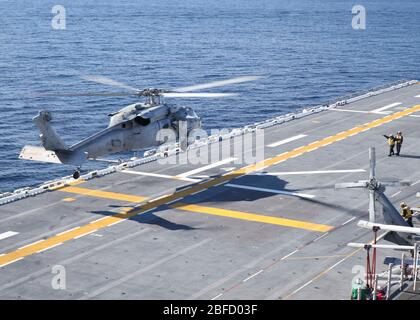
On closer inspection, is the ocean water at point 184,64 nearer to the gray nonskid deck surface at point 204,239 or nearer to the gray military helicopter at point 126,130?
the gray military helicopter at point 126,130

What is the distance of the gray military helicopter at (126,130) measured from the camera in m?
40.8

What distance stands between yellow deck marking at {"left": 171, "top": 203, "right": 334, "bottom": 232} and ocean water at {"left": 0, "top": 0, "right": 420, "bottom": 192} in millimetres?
25110

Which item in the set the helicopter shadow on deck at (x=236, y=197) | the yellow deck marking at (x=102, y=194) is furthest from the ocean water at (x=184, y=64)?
the helicopter shadow on deck at (x=236, y=197)

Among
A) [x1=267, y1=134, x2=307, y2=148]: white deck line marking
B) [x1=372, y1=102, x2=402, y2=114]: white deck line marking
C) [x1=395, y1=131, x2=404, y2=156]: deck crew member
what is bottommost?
[x1=267, y1=134, x2=307, y2=148]: white deck line marking

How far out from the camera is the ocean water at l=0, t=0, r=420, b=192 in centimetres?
8388

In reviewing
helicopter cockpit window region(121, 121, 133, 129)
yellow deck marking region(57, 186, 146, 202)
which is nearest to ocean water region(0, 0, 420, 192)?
yellow deck marking region(57, 186, 146, 202)

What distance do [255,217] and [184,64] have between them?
8472 cm

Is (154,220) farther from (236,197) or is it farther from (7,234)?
(7,234)

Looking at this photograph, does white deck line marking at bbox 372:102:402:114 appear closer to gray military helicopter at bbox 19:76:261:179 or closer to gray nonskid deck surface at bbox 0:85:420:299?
gray nonskid deck surface at bbox 0:85:420:299

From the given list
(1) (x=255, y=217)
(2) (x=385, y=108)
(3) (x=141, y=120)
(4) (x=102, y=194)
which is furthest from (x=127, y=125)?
(2) (x=385, y=108)

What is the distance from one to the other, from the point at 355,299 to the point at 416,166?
76.0ft

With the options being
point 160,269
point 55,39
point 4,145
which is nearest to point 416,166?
point 160,269

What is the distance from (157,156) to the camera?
53.0 m

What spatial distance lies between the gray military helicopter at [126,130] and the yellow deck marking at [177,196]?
3298mm
